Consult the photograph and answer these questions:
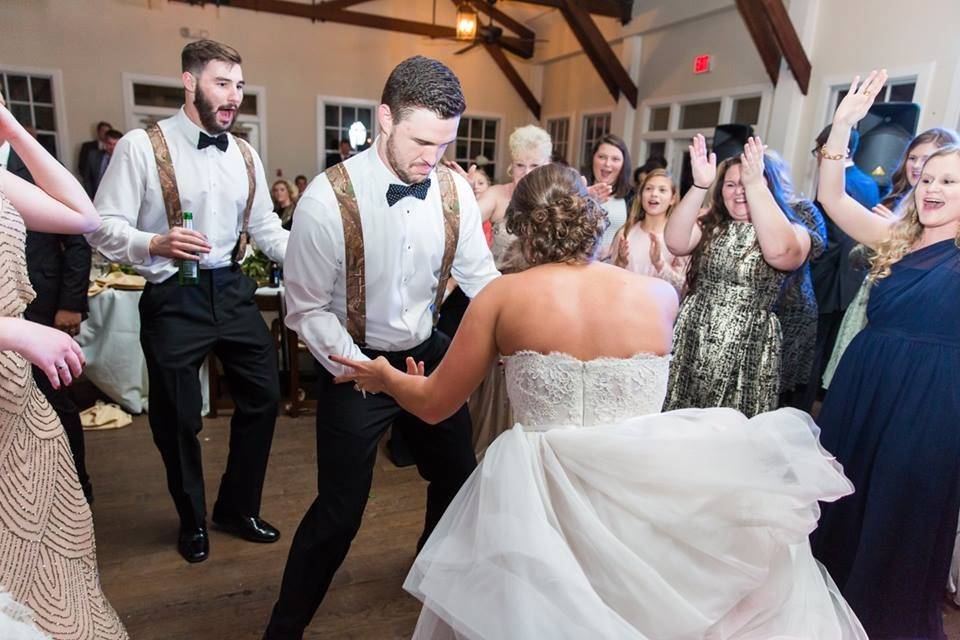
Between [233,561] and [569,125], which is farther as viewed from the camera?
[569,125]

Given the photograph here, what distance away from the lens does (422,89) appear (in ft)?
5.16

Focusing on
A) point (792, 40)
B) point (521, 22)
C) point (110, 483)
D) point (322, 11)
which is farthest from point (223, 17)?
point (110, 483)

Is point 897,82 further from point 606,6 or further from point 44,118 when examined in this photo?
point 44,118

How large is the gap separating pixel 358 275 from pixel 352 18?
8.84 metres

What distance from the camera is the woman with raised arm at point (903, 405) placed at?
175 centimetres

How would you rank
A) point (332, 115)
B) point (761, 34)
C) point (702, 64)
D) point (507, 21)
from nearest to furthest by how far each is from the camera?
point (761, 34), point (702, 64), point (332, 115), point (507, 21)

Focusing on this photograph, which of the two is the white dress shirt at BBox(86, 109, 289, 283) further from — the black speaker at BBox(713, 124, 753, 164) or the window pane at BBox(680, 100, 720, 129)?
the window pane at BBox(680, 100, 720, 129)

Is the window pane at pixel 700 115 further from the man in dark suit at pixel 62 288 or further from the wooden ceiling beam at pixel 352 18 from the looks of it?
the man in dark suit at pixel 62 288

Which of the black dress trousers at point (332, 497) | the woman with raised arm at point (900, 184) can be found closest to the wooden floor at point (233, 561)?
the black dress trousers at point (332, 497)

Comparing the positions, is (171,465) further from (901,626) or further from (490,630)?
(901,626)

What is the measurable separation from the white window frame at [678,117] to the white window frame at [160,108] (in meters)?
5.31

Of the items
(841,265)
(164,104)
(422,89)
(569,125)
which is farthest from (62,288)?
(569,125)

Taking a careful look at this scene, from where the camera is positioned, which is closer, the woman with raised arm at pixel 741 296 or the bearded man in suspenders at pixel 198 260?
the bearded man in suspenders at pixel 198 260

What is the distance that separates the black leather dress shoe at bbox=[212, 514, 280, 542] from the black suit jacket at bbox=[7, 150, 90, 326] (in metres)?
1.05
